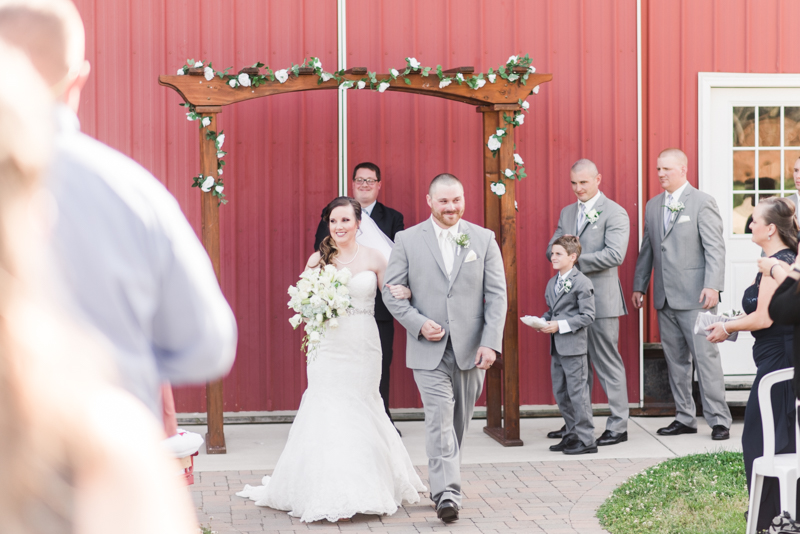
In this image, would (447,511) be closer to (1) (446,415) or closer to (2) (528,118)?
(1) (446,415)

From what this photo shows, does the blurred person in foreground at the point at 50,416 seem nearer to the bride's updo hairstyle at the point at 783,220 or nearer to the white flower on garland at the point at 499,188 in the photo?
the bride's updo hairstyle at the point at 783,220

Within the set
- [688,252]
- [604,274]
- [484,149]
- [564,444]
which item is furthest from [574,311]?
[484,149]

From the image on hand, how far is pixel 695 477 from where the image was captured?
600 centimetres

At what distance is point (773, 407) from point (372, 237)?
3.47 meters

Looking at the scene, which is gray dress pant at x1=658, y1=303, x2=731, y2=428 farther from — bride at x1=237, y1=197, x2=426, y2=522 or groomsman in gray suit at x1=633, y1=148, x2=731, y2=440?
bride at x1=237, y1=197, x2=426, y2=522

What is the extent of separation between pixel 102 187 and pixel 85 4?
703cm

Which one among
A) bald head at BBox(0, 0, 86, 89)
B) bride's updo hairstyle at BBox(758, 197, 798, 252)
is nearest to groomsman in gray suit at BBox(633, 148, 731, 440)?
bride's updo hairstyle at BBox(758, 197, 798, 252)

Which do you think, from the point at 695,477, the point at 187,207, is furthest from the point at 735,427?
the point at 187,207

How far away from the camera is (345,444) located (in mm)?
5559

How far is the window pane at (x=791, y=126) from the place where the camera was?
8.62m

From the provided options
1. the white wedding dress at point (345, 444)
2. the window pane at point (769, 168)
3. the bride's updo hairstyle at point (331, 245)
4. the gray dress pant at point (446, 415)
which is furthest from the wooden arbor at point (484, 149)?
the window pane at point (769, 168)

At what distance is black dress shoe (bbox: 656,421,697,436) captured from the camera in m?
7.55

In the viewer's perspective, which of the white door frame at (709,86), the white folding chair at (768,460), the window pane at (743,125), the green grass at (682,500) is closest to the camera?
the white folding chair at (768,460)

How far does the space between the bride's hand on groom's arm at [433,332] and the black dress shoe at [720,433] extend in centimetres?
304
